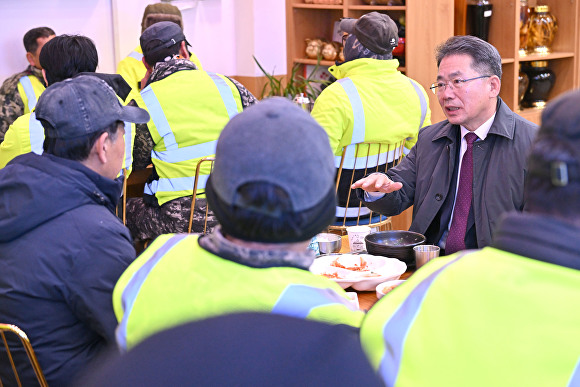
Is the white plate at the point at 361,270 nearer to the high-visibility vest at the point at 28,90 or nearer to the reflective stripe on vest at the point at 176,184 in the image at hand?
the reflective stripe on vest at the point at 176,184

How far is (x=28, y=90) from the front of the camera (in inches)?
171

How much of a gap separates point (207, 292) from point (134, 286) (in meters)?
0.18

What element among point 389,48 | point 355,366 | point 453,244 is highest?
point 389,48

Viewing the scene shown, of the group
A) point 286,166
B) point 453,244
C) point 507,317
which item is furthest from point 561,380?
point 453,244

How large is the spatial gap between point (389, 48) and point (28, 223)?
94.7 inches

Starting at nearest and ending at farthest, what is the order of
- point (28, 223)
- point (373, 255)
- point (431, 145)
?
point (28, 223), point (373, 255), point (431, 145)

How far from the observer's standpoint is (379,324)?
45.4 inches

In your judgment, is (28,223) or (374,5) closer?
(28,223)

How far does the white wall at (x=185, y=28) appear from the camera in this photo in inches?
190

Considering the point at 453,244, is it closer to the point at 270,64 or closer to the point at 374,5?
the point at 374,5

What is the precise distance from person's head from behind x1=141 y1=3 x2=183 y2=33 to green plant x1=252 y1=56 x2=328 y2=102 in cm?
99

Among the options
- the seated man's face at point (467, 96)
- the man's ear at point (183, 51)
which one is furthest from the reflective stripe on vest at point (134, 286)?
the man's ear at point (183, 51)

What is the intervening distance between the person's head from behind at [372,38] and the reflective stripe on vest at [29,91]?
1.88 metres

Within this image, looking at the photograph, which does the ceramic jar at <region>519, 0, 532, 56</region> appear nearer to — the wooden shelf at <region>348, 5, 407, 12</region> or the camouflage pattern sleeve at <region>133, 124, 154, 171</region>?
the wooden shelf at <region>348, 5, 407, 12</region>
